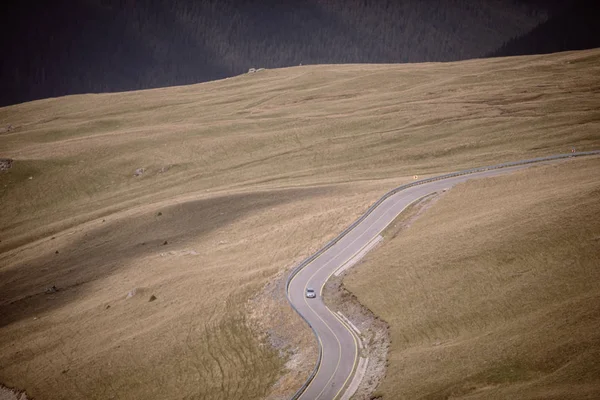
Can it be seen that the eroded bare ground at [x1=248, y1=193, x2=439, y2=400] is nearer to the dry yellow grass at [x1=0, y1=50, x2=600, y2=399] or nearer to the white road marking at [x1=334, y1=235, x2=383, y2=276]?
the dry yellow grass at [x1=0, y1=50, x2=600, y2=399]

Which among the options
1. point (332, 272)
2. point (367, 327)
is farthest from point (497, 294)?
point (332, 272)

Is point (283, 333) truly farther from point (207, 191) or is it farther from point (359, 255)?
point (207, 191)

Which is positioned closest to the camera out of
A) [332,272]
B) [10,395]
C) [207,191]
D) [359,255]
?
[10,395]

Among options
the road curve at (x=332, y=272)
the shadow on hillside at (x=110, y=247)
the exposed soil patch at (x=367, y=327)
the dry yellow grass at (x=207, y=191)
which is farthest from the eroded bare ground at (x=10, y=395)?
the exposed soil patch at (x=367, y=327)

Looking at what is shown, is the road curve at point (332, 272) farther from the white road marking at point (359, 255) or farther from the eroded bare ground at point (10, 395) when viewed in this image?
the eroded bare ground at point (10, 395)

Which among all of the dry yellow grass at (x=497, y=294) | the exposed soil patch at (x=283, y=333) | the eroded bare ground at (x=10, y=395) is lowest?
the eroded bare ground at (x=10, y=395)
